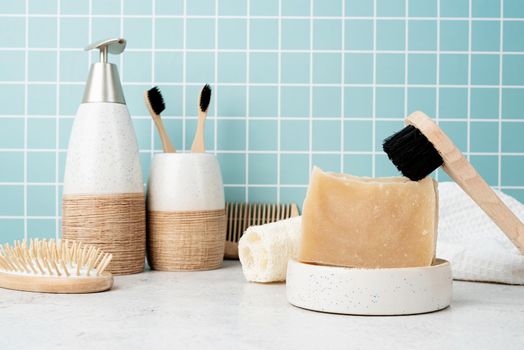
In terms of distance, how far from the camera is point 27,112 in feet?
4.07

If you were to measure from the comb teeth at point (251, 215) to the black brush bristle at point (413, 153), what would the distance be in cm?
51

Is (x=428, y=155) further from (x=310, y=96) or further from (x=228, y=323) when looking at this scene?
(x=310, y=96)

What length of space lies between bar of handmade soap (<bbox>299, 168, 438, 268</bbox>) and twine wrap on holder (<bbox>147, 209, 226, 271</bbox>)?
353mm

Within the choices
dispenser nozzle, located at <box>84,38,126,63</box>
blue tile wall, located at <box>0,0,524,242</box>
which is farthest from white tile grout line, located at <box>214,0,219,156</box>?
dispenser nozzle, located at <box>84,38,126,63</box>

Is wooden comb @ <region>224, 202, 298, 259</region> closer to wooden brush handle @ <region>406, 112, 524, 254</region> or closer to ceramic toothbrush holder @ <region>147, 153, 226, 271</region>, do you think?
ceramic toothbrush holder @ <region>147, 153, 226, 271</region>

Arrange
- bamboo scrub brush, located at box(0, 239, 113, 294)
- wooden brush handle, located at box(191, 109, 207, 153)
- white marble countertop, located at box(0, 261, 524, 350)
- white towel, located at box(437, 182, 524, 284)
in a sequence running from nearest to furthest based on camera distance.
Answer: white marble countertop, located at box(0, 261, 524, 350) < bamboo scrub brush, located at box(0, 239, 113, 294) < white towel, located at box(437, 182, 524, 284) < wooden brush handle, located at box(191, 109, 207, 153)

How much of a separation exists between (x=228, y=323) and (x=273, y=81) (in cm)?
67

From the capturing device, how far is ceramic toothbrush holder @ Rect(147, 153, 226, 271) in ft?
3.34

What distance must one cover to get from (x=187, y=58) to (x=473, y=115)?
57cm

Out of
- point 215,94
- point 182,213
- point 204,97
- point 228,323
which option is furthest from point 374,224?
point 215,94

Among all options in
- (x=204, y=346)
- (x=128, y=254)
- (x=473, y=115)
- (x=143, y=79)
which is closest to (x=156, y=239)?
(x=128, y=254)

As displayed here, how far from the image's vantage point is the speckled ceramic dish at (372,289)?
2.21 feet

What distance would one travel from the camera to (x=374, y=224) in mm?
689

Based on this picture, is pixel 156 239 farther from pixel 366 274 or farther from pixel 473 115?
pixel 473 115
